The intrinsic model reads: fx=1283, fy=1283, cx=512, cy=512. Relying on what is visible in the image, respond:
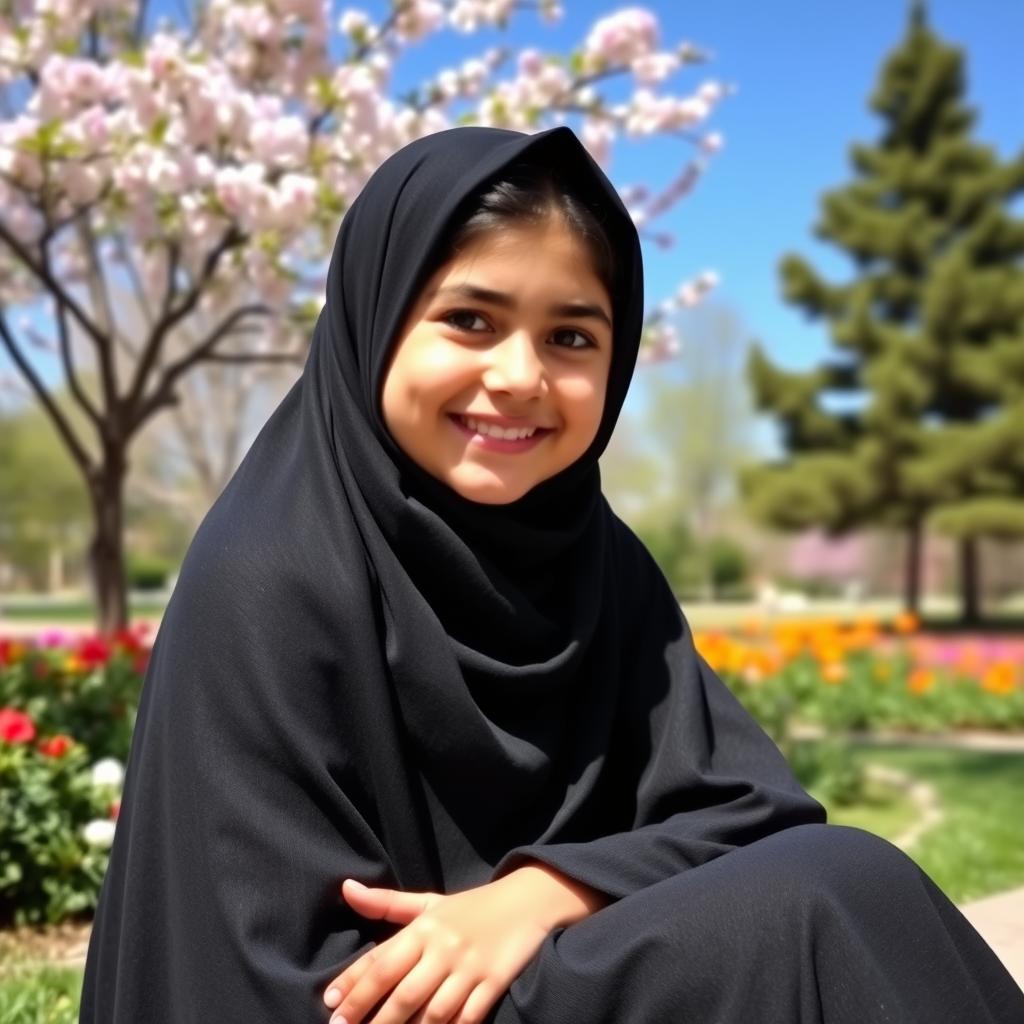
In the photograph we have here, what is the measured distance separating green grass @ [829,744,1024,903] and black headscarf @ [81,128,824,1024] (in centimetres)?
157

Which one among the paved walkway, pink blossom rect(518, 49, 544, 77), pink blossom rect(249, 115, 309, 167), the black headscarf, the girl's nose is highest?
pink blossom rect(518, 49, 544, 77)

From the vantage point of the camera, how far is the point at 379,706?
1454mm

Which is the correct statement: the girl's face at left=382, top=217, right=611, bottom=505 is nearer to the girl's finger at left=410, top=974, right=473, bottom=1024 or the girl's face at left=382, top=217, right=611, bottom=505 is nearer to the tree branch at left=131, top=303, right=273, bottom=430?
the girl's finger at left=410, top=974, right=473, bottom=1024

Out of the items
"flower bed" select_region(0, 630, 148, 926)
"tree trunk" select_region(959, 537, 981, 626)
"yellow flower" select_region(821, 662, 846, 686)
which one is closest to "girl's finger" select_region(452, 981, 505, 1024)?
"flower bed" select_region(0, 630, 148, 926)

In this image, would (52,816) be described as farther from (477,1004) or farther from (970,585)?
(970,585)

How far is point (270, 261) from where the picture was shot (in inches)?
190

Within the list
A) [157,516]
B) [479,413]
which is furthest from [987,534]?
[157,516]

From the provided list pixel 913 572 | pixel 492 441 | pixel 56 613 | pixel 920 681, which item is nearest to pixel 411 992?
pixel 492 441

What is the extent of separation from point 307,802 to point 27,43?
4436 mm

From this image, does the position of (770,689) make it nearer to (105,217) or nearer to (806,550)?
(105,217)

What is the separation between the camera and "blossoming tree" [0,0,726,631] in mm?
4645

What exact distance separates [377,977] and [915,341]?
61.9 feet

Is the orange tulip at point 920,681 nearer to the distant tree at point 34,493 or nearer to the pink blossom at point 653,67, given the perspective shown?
the pink blossom at point 653,67

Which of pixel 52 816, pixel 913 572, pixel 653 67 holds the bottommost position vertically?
pixel 913 572
